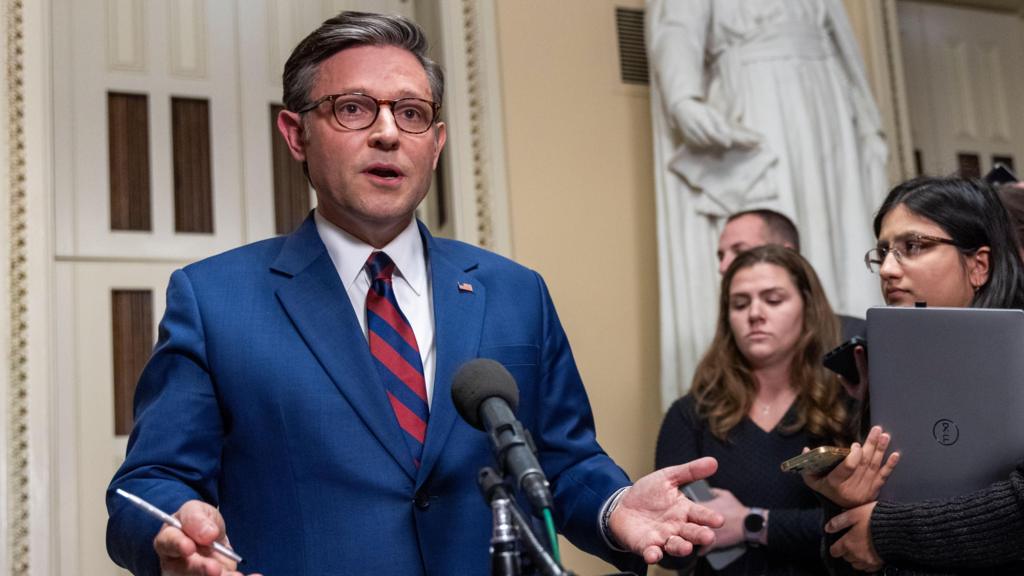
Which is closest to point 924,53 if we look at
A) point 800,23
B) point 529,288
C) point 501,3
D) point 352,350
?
point 800,23

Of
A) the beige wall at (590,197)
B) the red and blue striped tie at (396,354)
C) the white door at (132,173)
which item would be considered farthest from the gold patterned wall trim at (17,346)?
the red and blue striped tie at (396,354)

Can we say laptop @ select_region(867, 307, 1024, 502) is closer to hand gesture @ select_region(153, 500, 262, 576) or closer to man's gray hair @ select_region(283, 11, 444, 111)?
man's gray hair @ select_region(283, 11, 444, 111)

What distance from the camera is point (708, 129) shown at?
420 centimetres

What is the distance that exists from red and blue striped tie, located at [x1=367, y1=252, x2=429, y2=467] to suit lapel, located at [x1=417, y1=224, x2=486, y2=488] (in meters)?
0.03

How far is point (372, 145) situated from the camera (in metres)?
1.94

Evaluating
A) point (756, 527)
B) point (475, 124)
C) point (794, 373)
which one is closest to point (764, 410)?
point (794, 373)

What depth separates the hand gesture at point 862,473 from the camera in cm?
223

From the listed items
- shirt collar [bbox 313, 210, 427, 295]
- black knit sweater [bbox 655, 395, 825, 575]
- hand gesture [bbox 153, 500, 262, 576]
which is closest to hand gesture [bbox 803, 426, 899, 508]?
black knit sweater [bbox 655, 395, 825, 575]

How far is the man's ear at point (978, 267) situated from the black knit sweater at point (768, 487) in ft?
2.61

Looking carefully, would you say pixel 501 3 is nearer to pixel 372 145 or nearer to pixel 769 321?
pixel 769 321

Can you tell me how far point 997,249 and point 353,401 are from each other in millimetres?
1352

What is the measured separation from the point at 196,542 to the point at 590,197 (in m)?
3.27

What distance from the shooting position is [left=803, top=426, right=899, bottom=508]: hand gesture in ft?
7.33

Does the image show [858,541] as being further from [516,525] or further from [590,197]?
[590,197]
